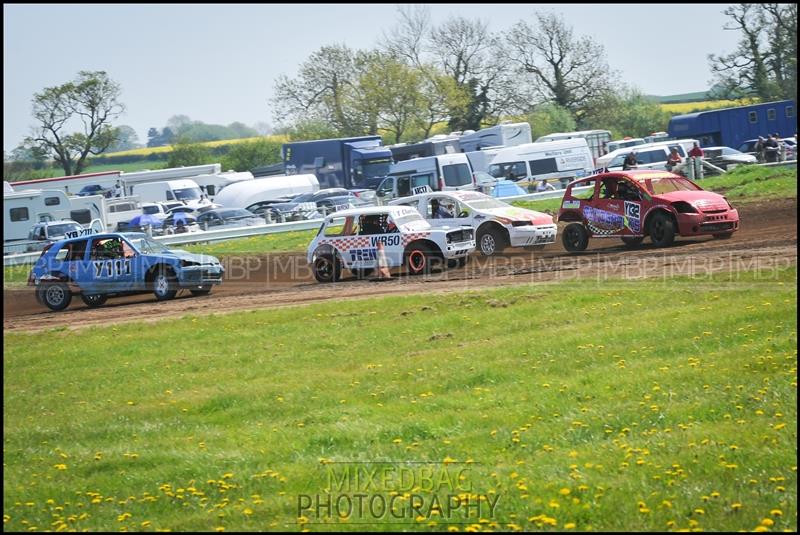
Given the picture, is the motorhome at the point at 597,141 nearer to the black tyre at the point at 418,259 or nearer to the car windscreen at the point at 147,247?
the black tyre at the point at 418,259

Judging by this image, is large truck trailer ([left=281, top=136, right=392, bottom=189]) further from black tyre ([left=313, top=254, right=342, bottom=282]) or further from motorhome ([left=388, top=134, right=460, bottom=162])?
black tyre ([left=313, top=254, right=342, bottom=282])

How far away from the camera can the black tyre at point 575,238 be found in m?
21.7

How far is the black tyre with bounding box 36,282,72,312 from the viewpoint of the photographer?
21.8 m

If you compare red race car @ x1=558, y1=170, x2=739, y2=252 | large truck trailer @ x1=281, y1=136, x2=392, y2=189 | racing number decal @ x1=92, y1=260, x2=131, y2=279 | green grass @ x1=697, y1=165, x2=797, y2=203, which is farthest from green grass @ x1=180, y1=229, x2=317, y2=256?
large truck trailer @ x1=281, y1=136, x2=392, y2=189

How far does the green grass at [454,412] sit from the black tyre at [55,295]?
6266 millimetres

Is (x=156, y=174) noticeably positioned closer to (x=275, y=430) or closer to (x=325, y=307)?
(x=325, y=307)

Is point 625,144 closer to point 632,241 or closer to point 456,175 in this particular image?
point 456,175

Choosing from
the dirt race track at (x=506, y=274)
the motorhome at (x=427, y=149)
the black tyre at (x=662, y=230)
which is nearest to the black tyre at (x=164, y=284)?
the dirt race track at (x=506, y=274)

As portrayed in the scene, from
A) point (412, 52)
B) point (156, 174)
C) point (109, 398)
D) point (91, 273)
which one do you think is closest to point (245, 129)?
point (412, 52)

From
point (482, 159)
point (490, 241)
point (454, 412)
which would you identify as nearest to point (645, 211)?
point (490, 241)

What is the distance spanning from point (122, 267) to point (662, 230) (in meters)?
11.6

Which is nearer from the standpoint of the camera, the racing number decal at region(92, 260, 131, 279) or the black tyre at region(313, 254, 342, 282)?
the racing number decal at region(92, 260, 131, 279)

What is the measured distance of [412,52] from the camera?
70.6 meters

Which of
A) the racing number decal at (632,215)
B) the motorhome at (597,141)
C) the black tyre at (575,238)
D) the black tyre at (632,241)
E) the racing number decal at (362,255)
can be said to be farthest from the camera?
the motorhome at (597,141)
